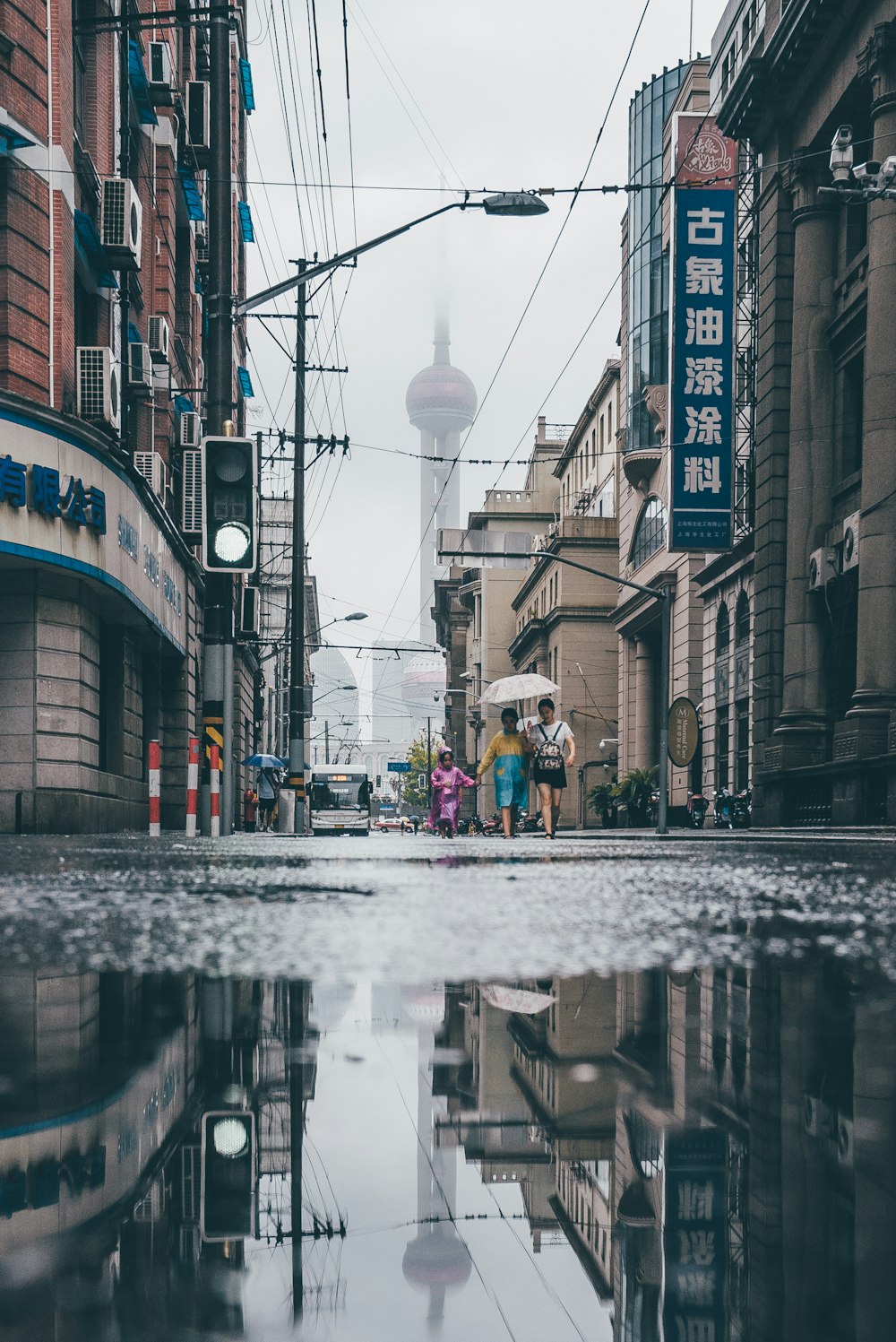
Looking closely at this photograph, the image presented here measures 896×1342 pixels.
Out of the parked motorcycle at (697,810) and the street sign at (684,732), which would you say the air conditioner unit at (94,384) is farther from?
the parked motorcycle at (697,810)

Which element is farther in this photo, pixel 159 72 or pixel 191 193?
pixel 191 193

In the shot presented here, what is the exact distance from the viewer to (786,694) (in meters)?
29.7

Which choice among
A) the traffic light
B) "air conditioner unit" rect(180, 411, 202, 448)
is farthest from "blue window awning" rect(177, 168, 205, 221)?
Result: the traffic light

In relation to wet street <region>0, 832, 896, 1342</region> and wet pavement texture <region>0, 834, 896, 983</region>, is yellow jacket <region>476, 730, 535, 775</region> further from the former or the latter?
wet street <region>0, 832, 896, 1342</region>

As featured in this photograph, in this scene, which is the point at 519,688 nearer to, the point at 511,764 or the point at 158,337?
the point at 511,764

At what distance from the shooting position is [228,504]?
46.1ft

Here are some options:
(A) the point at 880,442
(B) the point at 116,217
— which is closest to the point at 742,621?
(A) the point at 880,442

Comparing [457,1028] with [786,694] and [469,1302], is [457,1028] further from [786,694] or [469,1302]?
[786,694]

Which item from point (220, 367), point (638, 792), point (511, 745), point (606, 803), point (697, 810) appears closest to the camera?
point (220, 367)

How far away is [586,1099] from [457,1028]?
498mm

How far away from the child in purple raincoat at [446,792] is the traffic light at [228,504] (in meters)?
5.56

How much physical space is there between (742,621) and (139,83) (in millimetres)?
20972

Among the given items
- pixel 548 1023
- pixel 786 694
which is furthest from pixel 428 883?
pixel 786 694

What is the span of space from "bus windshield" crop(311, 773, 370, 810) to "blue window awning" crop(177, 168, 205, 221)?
78.4 feet
